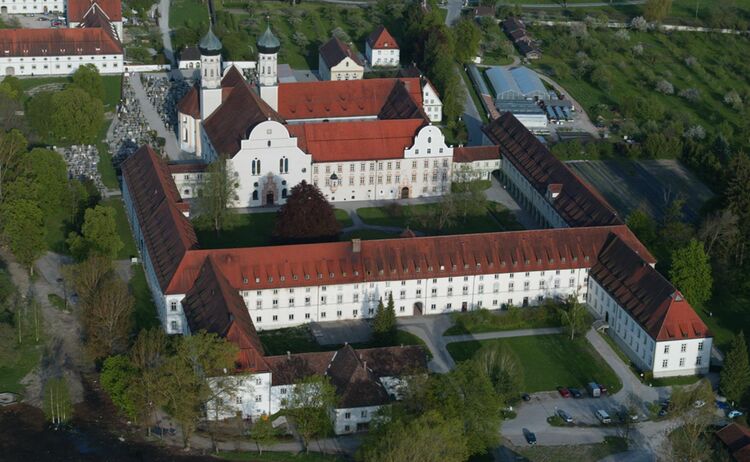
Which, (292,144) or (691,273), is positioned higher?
(292,144)

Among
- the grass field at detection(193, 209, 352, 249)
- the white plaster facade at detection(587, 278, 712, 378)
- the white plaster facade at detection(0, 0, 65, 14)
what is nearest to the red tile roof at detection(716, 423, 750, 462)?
the white plaster facade at detection(587, 278, 712, 378)

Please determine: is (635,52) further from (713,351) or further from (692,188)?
(713,351)

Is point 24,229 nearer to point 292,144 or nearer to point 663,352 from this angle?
point 292,144

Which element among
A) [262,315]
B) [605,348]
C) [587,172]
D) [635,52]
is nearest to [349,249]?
[262,315]

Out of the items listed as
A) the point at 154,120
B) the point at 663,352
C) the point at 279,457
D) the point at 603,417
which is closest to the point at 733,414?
the point at 663,352

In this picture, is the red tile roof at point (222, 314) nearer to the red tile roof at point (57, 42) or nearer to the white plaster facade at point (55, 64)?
the white plaster facade at point (55, 64)

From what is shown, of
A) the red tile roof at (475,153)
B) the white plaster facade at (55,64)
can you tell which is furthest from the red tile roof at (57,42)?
the red tile roof at (475,153)
